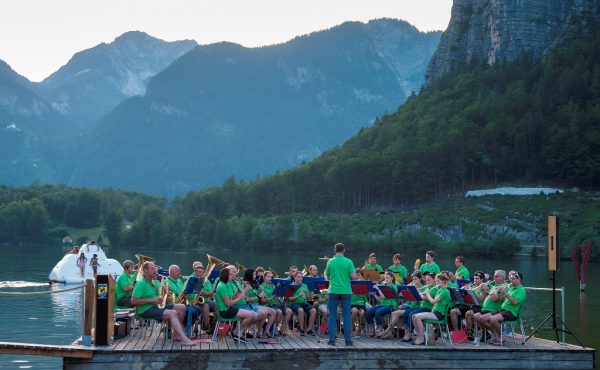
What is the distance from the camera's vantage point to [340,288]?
1845 cm

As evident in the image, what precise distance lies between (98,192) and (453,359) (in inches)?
6845

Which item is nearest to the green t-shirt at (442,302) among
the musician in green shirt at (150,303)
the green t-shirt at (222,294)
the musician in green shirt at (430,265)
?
the musician in green shirt at (430,265)

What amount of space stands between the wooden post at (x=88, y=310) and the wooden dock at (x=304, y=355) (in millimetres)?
216

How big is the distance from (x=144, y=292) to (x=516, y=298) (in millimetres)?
8059

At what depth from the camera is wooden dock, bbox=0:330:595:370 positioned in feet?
55.0

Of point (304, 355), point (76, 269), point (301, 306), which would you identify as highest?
point (301, 306)

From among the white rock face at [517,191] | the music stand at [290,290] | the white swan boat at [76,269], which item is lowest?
the white swan boat at [76,269]

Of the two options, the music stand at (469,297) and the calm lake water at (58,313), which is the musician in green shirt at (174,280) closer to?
the calm lake water at (58,313)

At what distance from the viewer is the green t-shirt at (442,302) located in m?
18.9

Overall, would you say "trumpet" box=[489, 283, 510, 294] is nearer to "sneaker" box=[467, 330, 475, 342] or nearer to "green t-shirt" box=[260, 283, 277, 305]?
"sneaker" box=[467, 330, 475, 342]

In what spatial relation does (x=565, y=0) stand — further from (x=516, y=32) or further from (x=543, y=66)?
(x=543, y=66)

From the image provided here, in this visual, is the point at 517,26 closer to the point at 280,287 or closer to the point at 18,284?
the point at 18,284

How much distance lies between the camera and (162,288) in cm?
1953

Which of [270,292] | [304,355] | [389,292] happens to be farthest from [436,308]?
[270,292]
